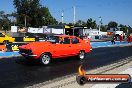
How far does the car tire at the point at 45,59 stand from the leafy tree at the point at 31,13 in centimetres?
8163

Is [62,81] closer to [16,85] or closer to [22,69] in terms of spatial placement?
[16,85]

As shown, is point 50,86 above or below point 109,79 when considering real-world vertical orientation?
below

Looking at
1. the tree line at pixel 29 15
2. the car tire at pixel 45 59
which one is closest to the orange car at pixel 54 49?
the car tire at pixel 45 59

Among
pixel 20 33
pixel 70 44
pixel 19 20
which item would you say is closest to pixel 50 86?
pixel 70 44

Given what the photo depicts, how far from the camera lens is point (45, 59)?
50.5 ft

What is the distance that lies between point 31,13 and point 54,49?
8707 centimetres

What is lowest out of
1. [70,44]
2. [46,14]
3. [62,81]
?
[62,81]

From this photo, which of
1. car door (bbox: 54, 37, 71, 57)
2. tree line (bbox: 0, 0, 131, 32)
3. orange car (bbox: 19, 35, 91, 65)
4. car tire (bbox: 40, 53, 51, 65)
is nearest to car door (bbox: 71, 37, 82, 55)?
orange car (bbox: 19, 35, 91, 65)

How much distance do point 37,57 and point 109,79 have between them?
10830 mm

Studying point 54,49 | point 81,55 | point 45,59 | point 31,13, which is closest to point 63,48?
point 54,49

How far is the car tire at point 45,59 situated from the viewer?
15.2 metres

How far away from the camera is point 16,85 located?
9.84 m

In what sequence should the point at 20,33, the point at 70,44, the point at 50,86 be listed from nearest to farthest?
the point at 50,86
the point at 70,44
the point at 20,33

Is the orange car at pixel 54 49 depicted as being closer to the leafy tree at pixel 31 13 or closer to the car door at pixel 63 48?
the car door at pixel 63 48
